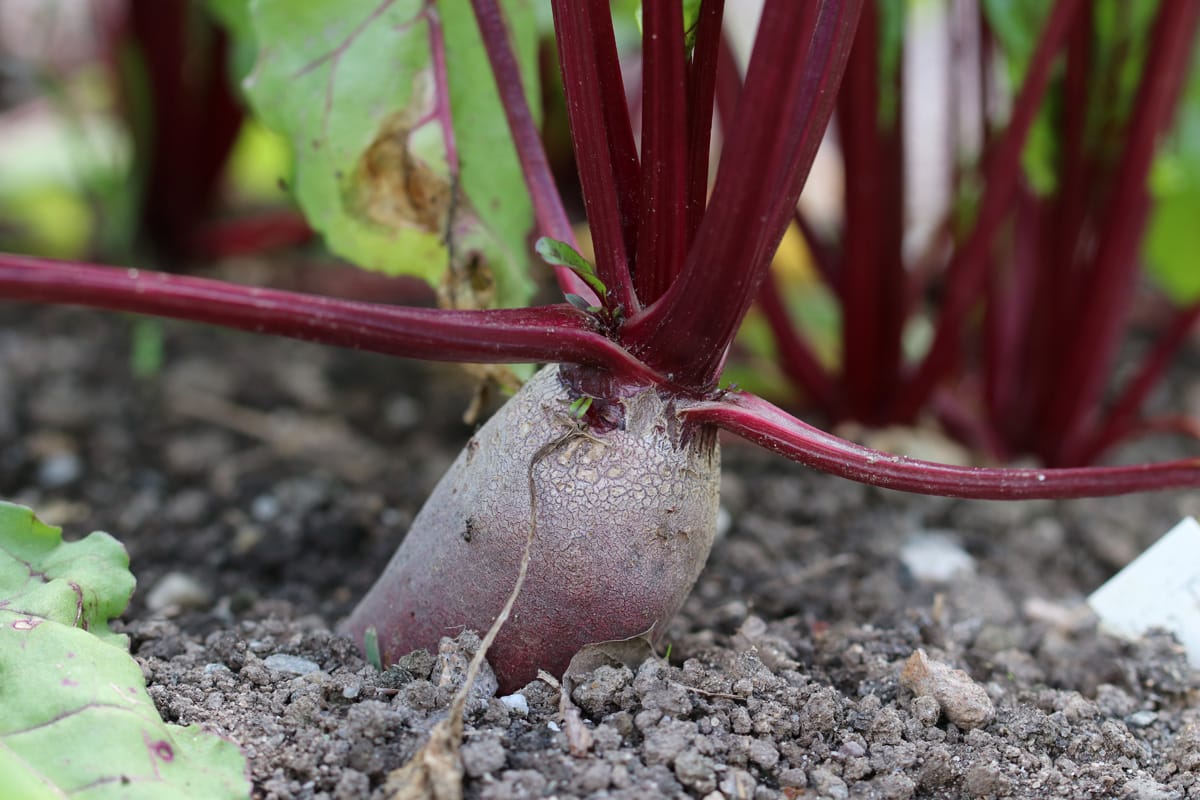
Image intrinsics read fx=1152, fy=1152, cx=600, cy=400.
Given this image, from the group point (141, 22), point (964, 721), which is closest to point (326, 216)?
point (964, 721)

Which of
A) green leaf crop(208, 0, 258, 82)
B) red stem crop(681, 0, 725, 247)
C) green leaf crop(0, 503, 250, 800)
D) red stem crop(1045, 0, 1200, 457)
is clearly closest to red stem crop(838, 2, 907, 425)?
red stem crop(1045, 0, 1200, 457)

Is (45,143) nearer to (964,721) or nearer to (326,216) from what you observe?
(326,216)

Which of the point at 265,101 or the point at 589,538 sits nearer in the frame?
the point at 589,538

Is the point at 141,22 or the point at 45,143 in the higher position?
the point at 141,22

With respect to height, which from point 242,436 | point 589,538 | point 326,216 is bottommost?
point 242,436

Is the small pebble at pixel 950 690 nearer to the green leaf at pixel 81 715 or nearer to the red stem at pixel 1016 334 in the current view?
the green leaf at pixel 81 715

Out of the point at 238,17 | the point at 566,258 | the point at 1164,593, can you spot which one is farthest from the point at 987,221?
the point at 238,17

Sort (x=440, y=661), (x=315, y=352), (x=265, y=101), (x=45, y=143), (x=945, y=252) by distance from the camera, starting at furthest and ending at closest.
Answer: (x=45, y=143) < (x=945, y=252) < (x=315, y=352) < (x=265, y=101) < (x=440, y=661)
